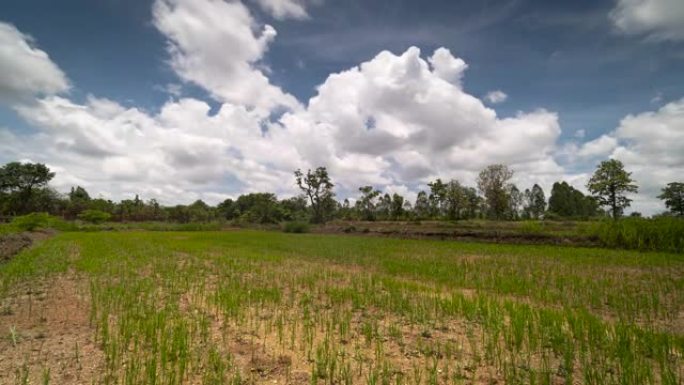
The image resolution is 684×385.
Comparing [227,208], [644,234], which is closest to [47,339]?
[644,234]

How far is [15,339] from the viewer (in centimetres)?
568

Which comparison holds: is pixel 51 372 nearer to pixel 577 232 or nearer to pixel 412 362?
pixel 412 362

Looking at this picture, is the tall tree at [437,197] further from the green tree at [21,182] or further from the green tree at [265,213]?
the green tree at [21,182]

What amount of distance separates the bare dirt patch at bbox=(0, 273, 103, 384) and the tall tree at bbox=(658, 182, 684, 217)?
263 ft

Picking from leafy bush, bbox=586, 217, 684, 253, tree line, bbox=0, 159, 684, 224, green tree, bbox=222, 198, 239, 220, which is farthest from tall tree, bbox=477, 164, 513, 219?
green tree, bbox=222, 198, 239, 220

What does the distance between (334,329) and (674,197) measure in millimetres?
79487

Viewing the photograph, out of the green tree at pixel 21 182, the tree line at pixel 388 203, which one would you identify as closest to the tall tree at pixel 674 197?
the tree line at pixel 388 203

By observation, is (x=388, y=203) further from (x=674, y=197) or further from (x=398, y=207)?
(x=674, y=197)

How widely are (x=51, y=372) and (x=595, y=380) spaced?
714cm

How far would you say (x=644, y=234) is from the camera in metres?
20.9

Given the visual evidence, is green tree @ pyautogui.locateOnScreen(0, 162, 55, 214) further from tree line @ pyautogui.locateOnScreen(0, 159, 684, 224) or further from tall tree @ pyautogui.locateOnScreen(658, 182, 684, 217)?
tall tree @ pyautogui.locateOnScreen(658, 182, 684, 217)

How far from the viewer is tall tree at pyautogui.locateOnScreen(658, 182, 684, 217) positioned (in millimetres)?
58653

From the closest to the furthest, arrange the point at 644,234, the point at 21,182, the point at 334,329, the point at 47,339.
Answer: the point at 47,339 < the point at 334,329 < the point at 644,234 < the point at 21,182

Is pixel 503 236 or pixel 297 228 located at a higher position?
pixel 503 236
